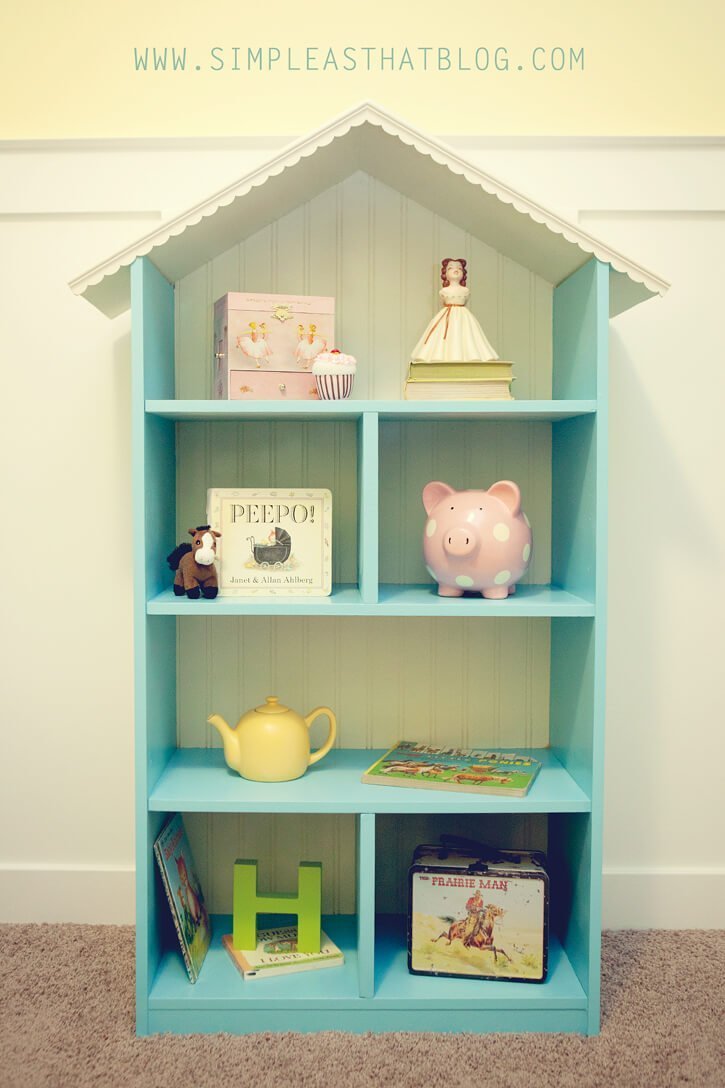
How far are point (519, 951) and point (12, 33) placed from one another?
2.07 meters

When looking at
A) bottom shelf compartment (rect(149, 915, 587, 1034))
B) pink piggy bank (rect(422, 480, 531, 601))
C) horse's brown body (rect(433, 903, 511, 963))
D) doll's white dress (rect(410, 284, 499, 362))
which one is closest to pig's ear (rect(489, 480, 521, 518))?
pink piggy bank (rect(422, 480, 531, 601))

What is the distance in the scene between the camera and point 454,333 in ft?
5.39

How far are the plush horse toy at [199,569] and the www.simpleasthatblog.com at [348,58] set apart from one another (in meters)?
1.00

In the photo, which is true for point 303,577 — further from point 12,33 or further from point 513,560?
point 12,33

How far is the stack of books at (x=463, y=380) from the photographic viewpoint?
1575 mm

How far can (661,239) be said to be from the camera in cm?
187

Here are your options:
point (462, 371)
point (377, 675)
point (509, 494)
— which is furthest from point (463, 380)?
point (377, 675)

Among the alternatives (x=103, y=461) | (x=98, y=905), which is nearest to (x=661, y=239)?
(x=103, y=461)

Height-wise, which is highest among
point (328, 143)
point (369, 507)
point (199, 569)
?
point (328, 143)

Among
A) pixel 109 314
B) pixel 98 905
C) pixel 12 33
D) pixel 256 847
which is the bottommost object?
pixel 98 905

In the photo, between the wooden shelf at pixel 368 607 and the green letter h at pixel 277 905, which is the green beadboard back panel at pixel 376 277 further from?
the green letter h at pixel 277 905

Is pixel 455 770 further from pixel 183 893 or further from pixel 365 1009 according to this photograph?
pixel 183 893

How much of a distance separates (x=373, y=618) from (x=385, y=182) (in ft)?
2.92

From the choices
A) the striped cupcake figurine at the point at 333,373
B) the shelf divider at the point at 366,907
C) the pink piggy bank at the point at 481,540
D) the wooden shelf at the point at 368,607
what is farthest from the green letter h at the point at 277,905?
the striped cupcake figurine at the point at 333,373
